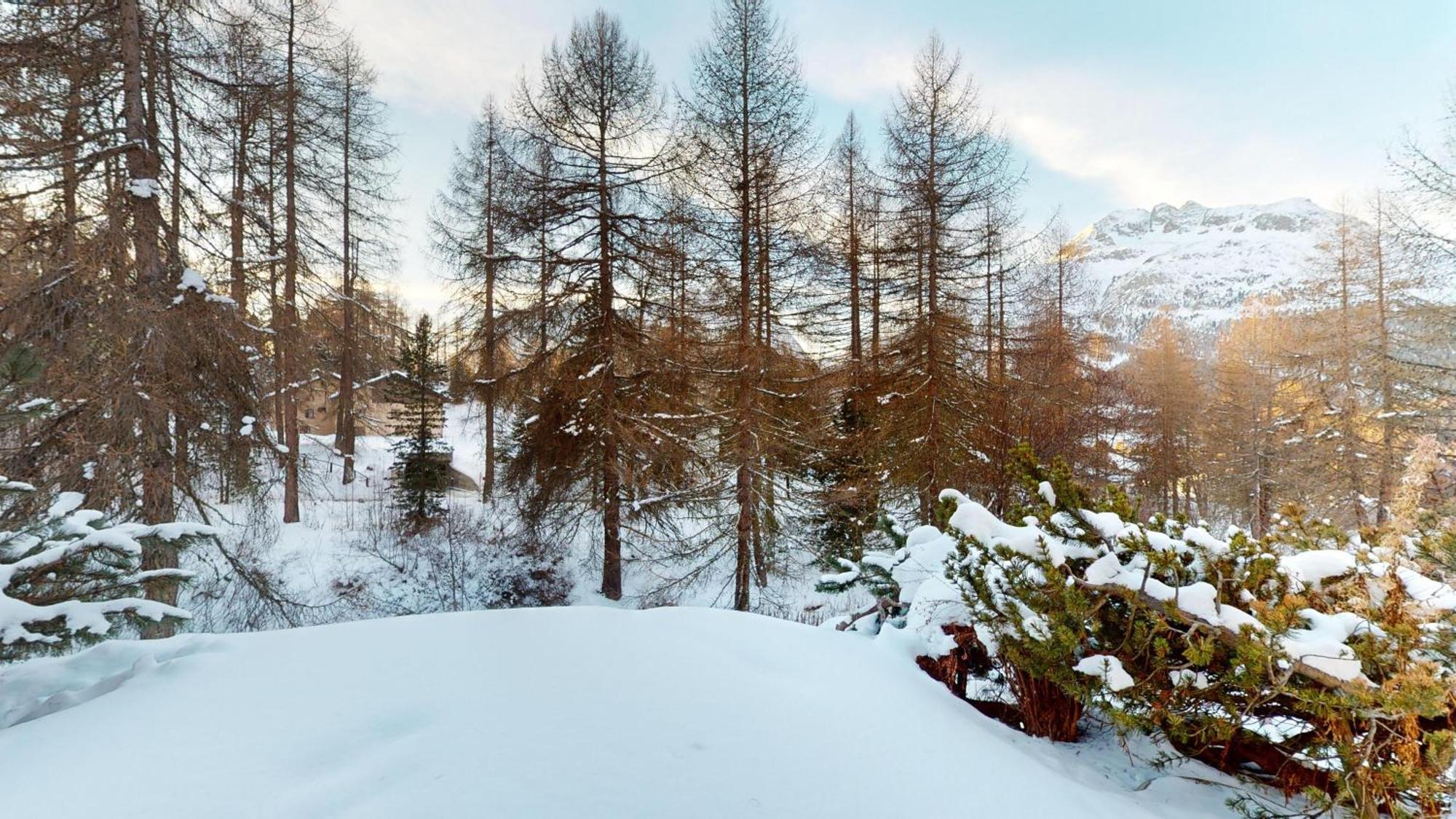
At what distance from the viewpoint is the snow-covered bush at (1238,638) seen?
1609 millimetres

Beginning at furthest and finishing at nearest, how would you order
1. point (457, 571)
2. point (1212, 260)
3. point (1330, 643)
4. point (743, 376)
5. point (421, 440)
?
point (1212, 260) < point (421, 440) < point (457, 571) < point (743, 376) < point (1330, 643)

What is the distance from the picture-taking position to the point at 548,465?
9.20 meters

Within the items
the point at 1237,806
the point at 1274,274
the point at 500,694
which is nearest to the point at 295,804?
the point at 500,694

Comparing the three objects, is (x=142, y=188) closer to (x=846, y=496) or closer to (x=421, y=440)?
(x=421, y=440)

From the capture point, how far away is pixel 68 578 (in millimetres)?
2639

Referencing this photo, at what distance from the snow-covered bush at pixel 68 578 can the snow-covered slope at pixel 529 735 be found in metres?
0.20

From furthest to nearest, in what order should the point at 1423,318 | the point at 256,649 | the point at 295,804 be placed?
the point at 1423,318 → the point at 256,649 → the point at 295,804

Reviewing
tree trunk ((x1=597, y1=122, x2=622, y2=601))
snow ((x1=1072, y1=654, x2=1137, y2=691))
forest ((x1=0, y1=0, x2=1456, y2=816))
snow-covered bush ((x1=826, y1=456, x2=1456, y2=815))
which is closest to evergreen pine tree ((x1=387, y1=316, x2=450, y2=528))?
forest ((x1=0, y1=0, x2=1456, y2=816))

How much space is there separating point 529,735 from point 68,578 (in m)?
2.94

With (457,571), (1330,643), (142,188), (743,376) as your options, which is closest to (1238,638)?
(1330,643)

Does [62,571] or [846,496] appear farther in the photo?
[846,496]

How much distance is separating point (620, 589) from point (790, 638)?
784cm

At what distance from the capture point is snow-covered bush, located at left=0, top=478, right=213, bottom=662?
7.44 feet

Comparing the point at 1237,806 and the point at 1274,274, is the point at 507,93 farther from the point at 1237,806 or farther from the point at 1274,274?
the point at 1274,274
